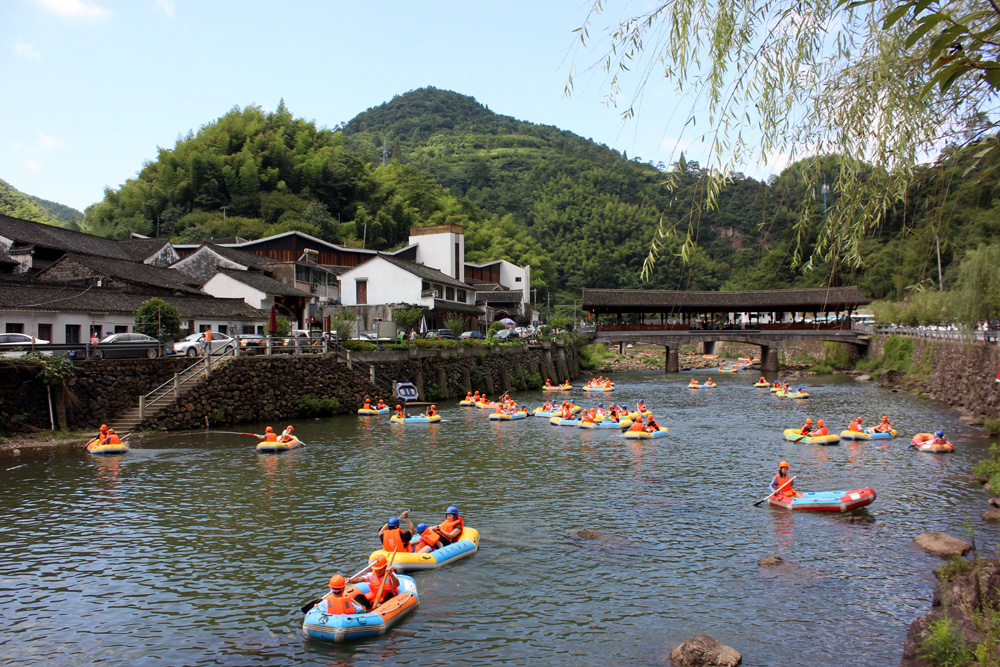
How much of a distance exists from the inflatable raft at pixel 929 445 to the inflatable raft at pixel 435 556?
1728 centimetres

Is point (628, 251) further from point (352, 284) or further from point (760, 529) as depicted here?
point (760, 529)

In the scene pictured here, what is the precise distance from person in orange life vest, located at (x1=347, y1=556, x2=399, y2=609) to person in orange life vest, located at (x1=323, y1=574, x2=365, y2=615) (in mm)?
419

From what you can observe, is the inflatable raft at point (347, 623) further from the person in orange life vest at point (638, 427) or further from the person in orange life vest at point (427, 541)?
the person in orange life vest at point (638, 427)

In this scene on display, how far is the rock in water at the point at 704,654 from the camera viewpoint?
31.0 feet

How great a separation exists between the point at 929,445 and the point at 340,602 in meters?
21.1

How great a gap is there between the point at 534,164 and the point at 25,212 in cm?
10594

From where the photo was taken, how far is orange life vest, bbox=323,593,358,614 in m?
10.7

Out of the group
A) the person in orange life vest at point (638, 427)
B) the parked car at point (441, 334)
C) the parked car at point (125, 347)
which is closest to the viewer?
the parked car at point (125, 347)

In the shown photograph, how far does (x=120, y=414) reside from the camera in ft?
87.7

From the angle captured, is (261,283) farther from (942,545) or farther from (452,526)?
(942,545)

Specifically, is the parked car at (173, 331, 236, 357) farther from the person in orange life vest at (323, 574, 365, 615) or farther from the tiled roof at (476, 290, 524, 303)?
the tiled roof at (476, 290, 524, 303)

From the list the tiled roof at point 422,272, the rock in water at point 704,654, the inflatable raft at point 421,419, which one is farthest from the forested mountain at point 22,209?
the rock in water at point 704,654

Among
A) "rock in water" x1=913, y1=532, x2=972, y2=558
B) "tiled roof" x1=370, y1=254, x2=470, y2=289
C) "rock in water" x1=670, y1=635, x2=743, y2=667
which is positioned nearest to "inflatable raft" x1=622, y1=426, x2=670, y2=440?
"rock in water" x1=913, y1=532, x2=972, y2=558

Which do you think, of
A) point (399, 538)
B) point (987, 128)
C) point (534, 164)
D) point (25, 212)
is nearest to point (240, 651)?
point (399, 538)
